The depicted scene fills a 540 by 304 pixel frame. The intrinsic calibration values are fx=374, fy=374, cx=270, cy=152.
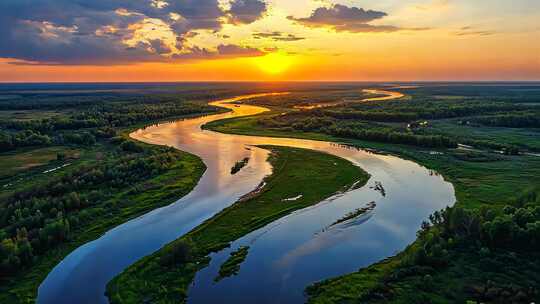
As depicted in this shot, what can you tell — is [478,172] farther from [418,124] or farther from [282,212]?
[418,124]

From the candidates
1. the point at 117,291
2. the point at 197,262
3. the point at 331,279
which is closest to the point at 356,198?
the point at 331,279

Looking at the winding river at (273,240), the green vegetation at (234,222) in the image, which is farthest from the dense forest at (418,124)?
the winding river at (273,240)

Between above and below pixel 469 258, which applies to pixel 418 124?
above

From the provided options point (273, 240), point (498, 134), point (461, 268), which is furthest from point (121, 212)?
point (498, 134)

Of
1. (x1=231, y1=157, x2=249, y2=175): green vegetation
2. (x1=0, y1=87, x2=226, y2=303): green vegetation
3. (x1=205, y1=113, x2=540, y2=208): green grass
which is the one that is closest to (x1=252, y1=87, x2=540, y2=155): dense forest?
(x1=205, y1=113, x2=540, y2=208): green grass

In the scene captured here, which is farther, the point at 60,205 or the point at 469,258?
the point at 60,205

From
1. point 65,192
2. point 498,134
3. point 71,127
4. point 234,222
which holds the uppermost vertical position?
point 71,127

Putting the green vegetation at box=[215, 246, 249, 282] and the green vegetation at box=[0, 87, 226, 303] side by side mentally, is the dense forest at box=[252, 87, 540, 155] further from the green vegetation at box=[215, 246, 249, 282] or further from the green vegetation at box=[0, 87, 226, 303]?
the green vegetation at box=[215, 246, 249, 282]

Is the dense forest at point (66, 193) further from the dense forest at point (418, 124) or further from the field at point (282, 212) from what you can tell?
the dense forest at point (418, 124)
